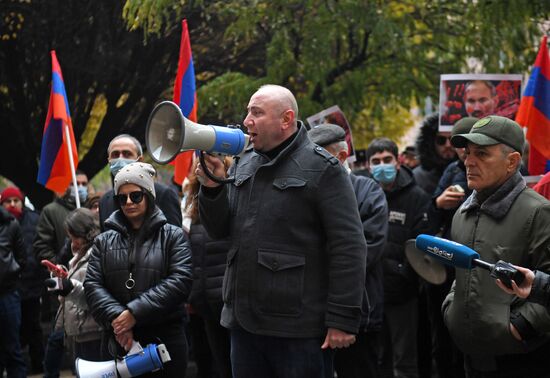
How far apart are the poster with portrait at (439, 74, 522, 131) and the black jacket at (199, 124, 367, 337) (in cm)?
408

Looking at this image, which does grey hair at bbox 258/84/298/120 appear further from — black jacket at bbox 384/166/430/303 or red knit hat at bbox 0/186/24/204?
red knit hat at bbox 0/186/24/204

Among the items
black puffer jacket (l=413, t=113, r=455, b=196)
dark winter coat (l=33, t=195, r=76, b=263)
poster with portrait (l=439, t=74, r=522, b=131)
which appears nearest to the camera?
poster with portrait (l=439, t=74, r=522, b=131)

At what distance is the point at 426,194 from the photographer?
335 inches

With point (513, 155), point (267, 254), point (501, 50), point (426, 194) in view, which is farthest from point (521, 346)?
point (501, 50)

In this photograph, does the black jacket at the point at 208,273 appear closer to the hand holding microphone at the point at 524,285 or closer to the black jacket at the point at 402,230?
the black jacket at the point at 402,230

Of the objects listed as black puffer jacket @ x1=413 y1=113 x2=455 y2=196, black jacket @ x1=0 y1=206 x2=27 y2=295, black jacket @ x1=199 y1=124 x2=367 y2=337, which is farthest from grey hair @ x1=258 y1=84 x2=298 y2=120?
black jacket @ x1=0 y1=206 x2=27 y2=295

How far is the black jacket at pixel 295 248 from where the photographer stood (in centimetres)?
490

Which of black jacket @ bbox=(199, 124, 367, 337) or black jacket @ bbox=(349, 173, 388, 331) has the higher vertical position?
black jacket @ bbox=(199, 124, 367, 337)

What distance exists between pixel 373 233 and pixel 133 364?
1948 mm

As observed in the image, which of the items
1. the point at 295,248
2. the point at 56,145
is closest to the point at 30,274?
the point at 56,145

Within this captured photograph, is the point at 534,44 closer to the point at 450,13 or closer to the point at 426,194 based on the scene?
the point at 450,13

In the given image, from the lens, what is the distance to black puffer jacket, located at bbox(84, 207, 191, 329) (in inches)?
247

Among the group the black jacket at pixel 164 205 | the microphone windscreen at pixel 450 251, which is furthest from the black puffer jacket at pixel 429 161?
the microphone windscreen at pixel 450 251

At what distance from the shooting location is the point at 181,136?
15.5 ft
